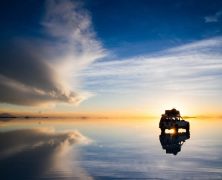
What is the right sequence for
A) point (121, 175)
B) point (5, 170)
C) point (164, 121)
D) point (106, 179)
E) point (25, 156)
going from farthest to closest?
point (164, 121), point (25, 156), point (5, 170), point (121, 175), point (106, 179)

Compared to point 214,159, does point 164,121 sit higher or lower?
higher

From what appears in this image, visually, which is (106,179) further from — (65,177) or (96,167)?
(96,167)

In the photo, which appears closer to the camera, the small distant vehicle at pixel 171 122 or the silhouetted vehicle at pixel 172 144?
the silhouetted vehicle at pixel 172 144

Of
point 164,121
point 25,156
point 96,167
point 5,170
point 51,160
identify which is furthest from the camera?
point 164,121

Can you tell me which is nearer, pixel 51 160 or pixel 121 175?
pixel 121 175

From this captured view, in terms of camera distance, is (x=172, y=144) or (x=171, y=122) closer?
(x=172, y=144)

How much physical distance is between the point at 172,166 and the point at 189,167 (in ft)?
3.75

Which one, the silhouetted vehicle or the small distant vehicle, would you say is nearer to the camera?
the silhouetted vehicle

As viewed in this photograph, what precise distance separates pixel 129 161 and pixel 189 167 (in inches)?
193

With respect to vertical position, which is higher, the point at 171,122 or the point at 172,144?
the point at 171,122

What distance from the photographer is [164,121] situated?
6631cm

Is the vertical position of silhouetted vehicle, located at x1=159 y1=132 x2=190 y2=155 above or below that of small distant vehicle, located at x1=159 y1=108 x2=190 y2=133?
below

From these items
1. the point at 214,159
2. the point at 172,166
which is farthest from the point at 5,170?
the point at 214,159

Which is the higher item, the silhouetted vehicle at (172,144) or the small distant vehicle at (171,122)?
the small distant vehicle at (171,122)
